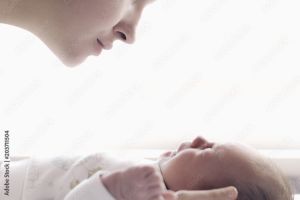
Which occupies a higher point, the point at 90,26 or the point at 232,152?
the point at 90,26

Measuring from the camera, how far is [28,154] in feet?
5.21

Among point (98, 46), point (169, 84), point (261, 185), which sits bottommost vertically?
point (261, 185)

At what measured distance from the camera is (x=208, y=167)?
3.55 ft

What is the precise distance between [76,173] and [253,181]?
1.50 feet

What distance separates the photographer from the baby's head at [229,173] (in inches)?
41.6

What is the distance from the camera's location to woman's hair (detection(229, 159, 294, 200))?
1.05m

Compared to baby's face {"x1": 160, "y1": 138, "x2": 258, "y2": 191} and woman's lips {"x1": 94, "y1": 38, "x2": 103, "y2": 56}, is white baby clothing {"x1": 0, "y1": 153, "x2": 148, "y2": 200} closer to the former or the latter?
baby's face {"x1": 160, "y1": 138, "x2": 258, "y2": 191}

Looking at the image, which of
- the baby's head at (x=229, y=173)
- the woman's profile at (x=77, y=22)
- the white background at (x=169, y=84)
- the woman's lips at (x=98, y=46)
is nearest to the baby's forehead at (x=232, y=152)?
the baby's head at (x=229, y=173)

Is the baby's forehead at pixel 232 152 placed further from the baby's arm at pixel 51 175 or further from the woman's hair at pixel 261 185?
the baby's arm at pixel 51 175

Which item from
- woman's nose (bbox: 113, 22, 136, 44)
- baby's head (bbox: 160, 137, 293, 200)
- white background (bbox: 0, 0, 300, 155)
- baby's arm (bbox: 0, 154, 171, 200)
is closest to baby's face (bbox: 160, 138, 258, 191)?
baby's head (bbox: 160, 137, 293, 200)

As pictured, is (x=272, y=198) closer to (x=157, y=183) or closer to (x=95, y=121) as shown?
(x=157, y=183)

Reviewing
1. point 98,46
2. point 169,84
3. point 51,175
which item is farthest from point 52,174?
point 169,84

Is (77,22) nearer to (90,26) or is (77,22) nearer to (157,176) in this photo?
(90,26)

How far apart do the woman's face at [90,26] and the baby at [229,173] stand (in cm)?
30
